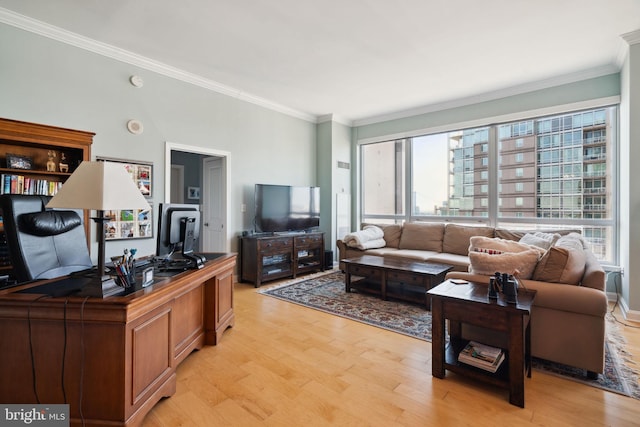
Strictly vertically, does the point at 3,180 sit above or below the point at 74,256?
above

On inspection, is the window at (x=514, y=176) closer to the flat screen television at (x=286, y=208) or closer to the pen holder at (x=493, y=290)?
the flat screen television at (x=286, y=208)

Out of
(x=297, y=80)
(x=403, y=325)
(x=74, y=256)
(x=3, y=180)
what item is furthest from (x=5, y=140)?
(x=403, y=325)

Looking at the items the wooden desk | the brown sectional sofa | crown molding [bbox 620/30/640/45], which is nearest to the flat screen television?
the brown sectional sofa

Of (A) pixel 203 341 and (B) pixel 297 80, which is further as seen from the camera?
(B) pixel 297 80

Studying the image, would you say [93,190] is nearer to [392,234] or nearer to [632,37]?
[392,234]

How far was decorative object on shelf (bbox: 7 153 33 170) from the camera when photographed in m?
2.79

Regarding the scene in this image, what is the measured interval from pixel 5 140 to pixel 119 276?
2343 millimetres

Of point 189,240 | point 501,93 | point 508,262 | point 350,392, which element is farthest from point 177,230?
point 501,93

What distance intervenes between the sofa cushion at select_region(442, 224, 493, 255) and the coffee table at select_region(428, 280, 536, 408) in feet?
8.31

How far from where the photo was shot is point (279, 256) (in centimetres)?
498

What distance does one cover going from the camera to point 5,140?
2803 mm

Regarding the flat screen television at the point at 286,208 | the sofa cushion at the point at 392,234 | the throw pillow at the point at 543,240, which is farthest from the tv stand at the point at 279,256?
the throw pillow at the point at 543,240

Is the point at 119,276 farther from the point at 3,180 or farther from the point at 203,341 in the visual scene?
the point at 3,180

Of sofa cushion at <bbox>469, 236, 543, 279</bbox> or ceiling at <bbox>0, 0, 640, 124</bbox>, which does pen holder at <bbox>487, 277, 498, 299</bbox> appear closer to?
sofa cushion at <bbox>469, 236, 543, 279</bbox>
